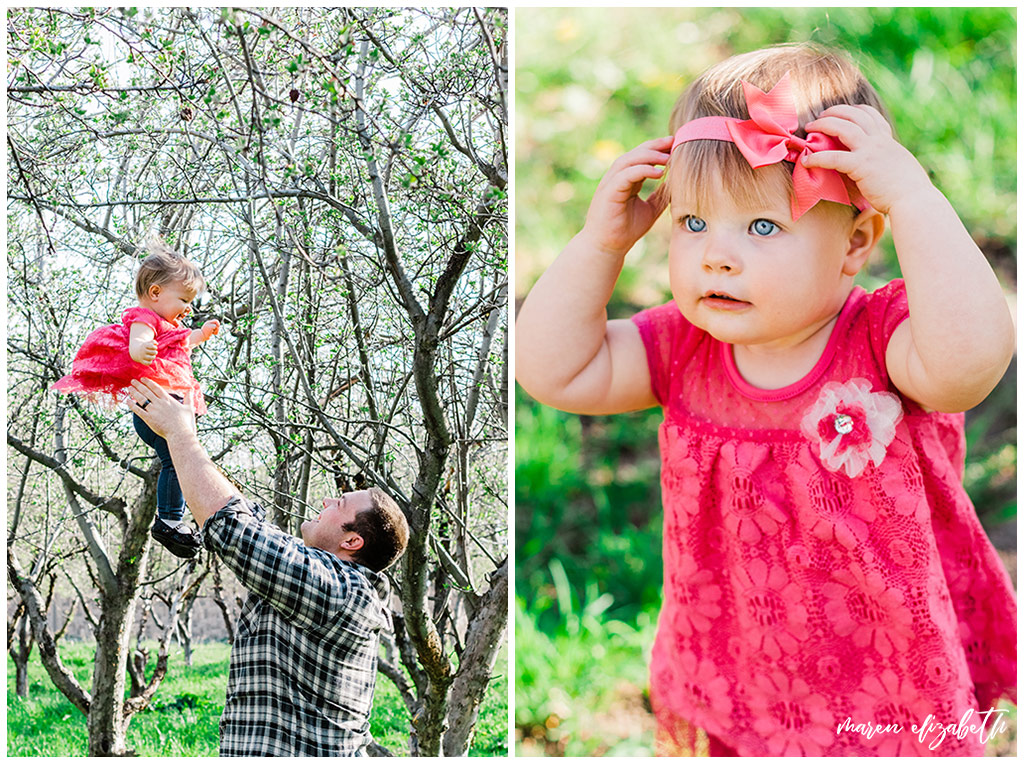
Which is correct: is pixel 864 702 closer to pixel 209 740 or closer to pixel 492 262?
pixel 492 262

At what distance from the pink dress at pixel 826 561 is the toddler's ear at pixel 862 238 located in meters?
0.07

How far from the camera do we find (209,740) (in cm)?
185

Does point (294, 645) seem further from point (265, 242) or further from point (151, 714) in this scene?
point (265, 242)

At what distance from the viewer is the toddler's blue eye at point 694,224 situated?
4.67ft

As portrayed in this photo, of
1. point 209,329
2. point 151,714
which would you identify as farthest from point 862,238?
point 151,714

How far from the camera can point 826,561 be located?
1527 mm

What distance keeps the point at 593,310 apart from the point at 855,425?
1.46 ft

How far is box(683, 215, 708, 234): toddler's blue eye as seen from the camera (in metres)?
1.42

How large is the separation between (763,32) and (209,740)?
2.46 metres

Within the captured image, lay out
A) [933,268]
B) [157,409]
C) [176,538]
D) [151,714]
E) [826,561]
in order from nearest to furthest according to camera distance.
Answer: [933,268] < [826,561] < [157,409] < [176,538] < [151,714]

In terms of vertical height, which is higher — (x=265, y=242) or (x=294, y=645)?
(x=265, y=242)

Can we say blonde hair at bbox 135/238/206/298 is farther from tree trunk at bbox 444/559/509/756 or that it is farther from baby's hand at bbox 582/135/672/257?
tree trunk at bbox 444/559/509/756

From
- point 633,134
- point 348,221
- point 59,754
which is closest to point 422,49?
point 348,221

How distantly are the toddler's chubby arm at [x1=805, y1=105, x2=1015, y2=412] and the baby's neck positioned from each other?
0.56 feet
